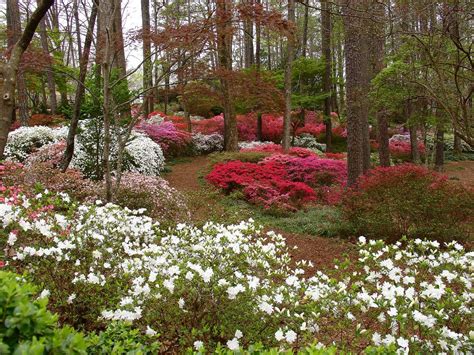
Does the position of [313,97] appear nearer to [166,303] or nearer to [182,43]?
[182,43]

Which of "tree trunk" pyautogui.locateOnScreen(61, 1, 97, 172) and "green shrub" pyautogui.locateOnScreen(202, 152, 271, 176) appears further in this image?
"green shrub" pyautogui.locateOnScreen(202, 152, 271, 176)

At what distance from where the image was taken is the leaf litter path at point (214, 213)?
21.8 feet

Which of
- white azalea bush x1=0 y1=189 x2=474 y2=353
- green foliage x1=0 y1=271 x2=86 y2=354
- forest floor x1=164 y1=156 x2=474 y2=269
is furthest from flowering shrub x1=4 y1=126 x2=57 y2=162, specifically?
green foliage x1=0 y1=271 x2=86 y2=354

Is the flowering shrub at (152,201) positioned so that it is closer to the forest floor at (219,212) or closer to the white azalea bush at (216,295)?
the forest floor at (219,212)

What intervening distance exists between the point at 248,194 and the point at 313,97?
32.1 feet

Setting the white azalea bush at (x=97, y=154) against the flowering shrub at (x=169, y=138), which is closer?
the white azalea bush at (x=97, y=154)

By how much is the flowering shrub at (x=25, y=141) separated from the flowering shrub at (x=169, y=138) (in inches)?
132

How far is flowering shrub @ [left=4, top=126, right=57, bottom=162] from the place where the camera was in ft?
35.6

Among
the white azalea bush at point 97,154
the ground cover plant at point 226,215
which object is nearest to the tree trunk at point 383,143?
the ground cover plant at point 226,215

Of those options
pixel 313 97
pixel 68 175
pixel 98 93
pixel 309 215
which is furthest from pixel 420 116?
pixel 68 175

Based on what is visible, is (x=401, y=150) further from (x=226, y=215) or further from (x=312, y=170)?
(x=226, y=215)


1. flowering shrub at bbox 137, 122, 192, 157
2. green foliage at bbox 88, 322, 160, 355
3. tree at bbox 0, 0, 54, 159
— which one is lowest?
green foliage at bbox 88, 322, 160, 355

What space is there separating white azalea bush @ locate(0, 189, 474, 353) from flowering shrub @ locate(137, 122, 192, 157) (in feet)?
36.0

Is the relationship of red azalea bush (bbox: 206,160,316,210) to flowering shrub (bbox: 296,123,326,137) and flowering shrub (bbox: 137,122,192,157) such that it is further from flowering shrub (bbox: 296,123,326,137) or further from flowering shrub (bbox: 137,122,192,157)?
flowering shrub (bbox: 296,123,326,137)
